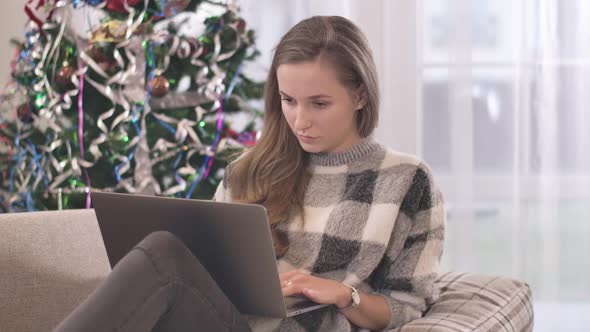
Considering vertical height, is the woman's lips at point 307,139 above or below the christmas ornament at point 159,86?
above

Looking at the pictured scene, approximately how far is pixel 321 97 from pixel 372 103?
13 cm

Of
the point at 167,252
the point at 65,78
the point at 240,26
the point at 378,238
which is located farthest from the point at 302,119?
the point at 65,78

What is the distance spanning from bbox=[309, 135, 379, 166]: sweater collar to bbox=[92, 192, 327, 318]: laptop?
375mm

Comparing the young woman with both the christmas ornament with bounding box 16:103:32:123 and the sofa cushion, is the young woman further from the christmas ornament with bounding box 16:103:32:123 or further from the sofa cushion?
the christmas ornament with bounding box 16:103:32:123

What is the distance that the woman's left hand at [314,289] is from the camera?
151cm

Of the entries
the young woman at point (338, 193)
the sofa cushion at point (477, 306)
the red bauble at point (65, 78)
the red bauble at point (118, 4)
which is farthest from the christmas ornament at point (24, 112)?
the sofa cushion at point (477, 306)

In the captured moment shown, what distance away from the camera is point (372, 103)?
1.76m

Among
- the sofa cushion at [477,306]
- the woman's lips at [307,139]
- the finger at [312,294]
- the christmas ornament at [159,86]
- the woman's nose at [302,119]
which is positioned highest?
the woman's nose at [302,119]

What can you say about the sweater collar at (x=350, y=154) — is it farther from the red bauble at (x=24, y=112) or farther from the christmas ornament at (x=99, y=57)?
the red bauble at (x=24, y=112)

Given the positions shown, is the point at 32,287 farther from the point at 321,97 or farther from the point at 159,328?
the point at 321,97

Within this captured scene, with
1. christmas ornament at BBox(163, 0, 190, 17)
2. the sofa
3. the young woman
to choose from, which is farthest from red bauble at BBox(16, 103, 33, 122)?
the young woman

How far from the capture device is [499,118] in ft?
9.96

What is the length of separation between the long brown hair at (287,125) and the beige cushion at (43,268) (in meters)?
0.35

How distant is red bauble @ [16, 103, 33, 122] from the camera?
9.20ft
